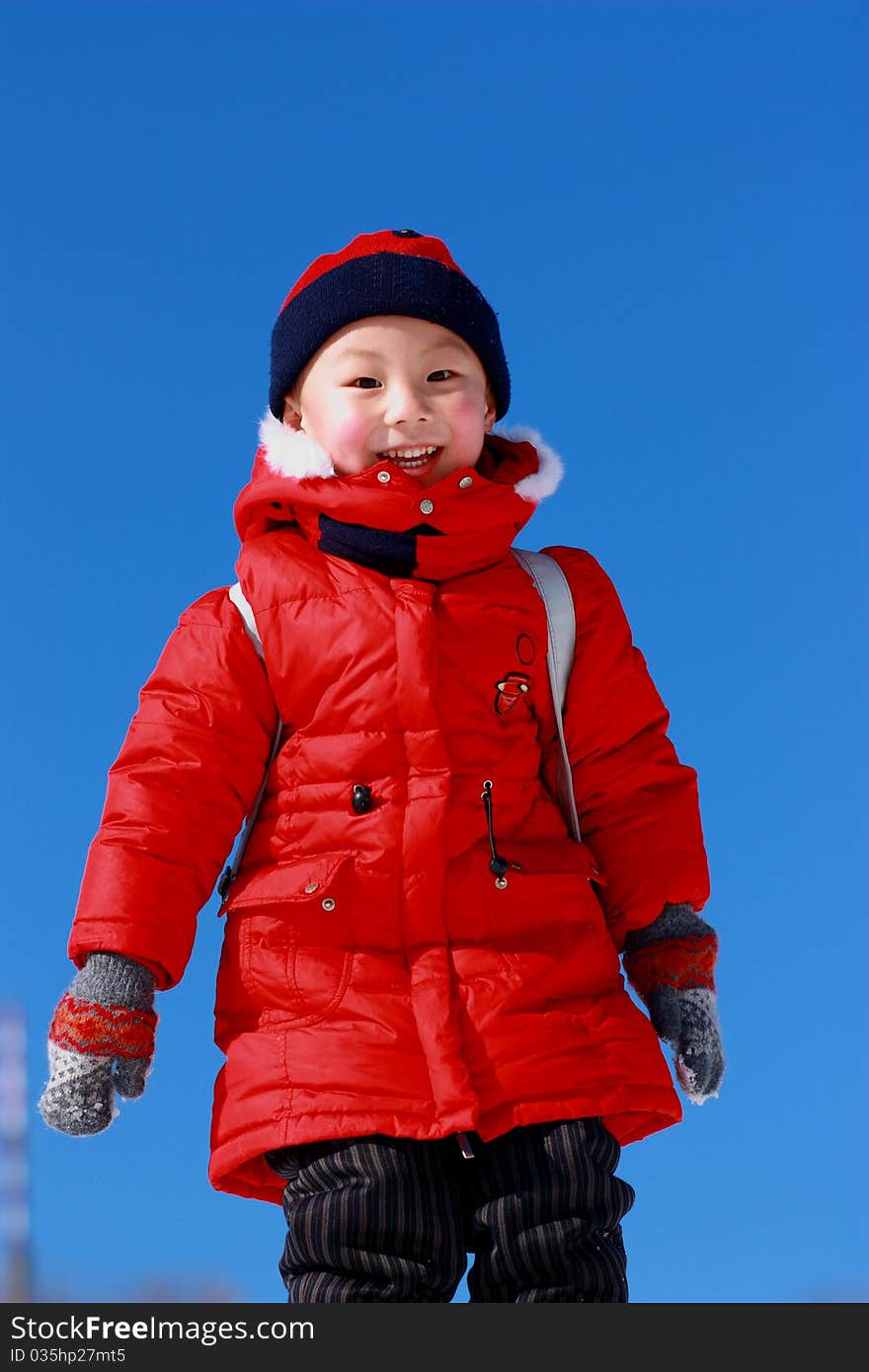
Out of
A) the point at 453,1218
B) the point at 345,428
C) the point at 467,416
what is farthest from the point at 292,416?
the point at 453,1218

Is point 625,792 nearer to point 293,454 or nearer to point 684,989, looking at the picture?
point 684,989

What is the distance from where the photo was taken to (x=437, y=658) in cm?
388

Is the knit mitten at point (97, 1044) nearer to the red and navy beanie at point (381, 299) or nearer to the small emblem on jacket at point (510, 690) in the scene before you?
the small emblem on jacket at point (510, 690)

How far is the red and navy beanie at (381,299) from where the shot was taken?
13.7 feet

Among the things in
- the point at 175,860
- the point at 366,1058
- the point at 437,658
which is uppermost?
the point at 437,658

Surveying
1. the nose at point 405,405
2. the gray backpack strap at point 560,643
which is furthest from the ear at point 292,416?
the gray backpack strap at point 560,643

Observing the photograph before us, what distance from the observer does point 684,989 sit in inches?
157

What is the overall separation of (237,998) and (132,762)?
0.51m

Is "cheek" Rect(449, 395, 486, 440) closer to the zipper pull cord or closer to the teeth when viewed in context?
the teeth

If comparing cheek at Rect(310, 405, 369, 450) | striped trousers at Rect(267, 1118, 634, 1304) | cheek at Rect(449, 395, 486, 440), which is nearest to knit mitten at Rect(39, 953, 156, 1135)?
striped trousers at Rect(267, 1118, 634, 1304)

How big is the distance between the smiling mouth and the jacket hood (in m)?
0.07
